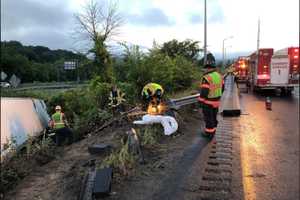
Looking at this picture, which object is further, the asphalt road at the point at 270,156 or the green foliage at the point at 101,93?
the green foliage at the point at 101,93

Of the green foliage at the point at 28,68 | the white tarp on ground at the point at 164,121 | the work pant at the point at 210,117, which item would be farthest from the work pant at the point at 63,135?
the green foliage at the point at 28,68

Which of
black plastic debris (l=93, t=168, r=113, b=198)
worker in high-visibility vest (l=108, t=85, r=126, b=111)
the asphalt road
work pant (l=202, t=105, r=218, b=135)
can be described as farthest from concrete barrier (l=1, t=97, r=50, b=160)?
the asphalt road

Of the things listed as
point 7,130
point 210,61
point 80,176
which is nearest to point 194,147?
point 210,61

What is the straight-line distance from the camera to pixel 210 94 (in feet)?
28.6

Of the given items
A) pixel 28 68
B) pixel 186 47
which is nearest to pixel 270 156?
pixel 186 47

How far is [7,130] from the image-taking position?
9172 mm

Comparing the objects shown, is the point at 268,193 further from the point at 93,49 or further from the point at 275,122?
the point at 93,49

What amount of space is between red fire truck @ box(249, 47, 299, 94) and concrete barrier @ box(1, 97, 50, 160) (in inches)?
560

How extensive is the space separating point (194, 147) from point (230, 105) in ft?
23.8

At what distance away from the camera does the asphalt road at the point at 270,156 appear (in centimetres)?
573

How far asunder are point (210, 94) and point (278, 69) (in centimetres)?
1611

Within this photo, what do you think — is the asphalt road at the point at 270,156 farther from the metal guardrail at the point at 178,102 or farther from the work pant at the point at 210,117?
the metal guardrail at the point at 178,102

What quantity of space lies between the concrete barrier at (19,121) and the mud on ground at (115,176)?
138 centimetres

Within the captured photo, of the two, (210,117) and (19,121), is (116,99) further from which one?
(210,117)
